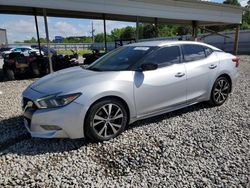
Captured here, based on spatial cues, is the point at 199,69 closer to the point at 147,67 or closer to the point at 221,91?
the point at 221,91

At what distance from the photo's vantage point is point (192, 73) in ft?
14.4

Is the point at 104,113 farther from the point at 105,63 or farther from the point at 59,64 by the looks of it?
the point at 59,64

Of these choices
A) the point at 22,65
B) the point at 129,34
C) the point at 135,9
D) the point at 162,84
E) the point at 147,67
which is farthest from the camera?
the point at 129,34

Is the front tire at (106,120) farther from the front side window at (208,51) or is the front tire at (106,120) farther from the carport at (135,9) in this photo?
the carport at (135,9)

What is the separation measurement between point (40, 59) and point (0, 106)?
525 cm

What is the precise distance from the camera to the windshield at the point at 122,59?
3.93 metres

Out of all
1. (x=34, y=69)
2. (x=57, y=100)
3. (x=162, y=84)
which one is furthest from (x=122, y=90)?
(x=34, y=69)

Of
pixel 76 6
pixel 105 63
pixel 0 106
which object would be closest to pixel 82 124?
pixel 105 63

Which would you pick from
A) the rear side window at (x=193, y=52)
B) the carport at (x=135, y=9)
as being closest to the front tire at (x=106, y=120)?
the rear side window at (x=193, y=52)

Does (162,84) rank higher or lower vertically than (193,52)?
lower

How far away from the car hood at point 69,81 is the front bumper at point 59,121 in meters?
0.27

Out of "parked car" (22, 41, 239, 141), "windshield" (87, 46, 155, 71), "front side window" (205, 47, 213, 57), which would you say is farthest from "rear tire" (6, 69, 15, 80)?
Result: "front side window" (205, 47, 213, 57)

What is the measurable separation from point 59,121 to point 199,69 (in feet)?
9.15

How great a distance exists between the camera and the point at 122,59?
13.7 ft
